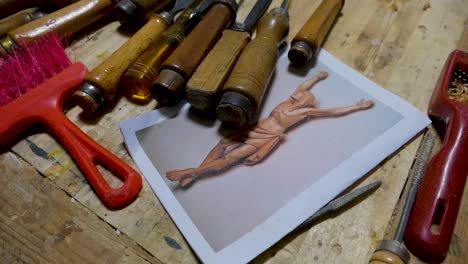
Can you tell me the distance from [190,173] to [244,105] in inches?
4.5

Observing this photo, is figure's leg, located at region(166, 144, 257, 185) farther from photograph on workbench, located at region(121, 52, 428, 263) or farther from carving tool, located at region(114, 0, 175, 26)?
carving tool, located at region(114, 0, 175, 26)

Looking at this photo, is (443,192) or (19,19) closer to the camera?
(443,192)

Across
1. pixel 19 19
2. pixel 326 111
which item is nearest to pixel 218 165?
pixel 326 111

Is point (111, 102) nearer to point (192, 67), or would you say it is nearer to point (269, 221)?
point (192, 67)

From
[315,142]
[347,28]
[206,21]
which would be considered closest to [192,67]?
[206,21]

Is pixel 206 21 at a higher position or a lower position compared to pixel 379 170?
higher

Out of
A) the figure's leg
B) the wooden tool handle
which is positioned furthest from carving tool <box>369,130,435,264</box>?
the figure's leg

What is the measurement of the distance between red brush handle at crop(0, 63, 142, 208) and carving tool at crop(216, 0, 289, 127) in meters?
0.15

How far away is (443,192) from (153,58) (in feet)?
1.35

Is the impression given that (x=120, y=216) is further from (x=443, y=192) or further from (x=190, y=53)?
(x=443, y=192)

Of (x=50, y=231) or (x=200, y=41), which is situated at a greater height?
(x=200, y=41)

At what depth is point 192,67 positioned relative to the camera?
1.64 ft

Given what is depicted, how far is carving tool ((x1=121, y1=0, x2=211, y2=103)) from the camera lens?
0.51m

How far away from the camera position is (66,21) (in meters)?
0.59
